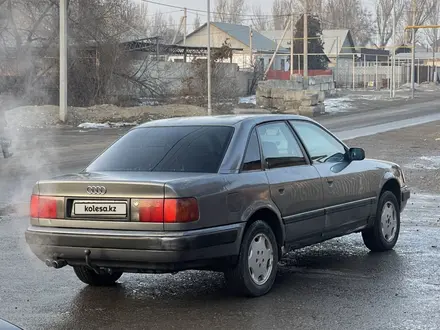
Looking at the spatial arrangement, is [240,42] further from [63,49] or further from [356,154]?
[356,154]

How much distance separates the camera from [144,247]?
19.8ft

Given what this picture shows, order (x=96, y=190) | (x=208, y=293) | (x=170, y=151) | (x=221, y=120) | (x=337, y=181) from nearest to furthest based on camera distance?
(x=96, y=190)
(x=208, y=293)
(x=170, y=151)
(x=221, y=120)
(x=337, y=181)

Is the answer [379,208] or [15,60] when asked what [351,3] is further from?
[379,208]

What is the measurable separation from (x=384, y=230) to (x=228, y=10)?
4101 inches

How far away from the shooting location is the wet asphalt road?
595cm

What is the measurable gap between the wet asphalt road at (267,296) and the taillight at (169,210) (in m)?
0.71

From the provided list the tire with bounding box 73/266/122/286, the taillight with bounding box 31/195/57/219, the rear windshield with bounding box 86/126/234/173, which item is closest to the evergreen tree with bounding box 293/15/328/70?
the rear windshield with bounding box 86/126/234/173

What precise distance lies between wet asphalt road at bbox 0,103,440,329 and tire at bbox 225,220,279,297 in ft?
0.31

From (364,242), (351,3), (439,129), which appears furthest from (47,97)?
(351,3)

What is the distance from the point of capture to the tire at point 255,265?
644 centimetres

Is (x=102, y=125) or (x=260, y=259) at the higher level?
(x=102, y=125)

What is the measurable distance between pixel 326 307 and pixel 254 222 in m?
0.88

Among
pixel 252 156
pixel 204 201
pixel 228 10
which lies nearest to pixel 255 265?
pixel 204 201

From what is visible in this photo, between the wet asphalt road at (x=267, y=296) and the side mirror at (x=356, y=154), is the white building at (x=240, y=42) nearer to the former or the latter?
the side mirror at (x=356, y=154)
